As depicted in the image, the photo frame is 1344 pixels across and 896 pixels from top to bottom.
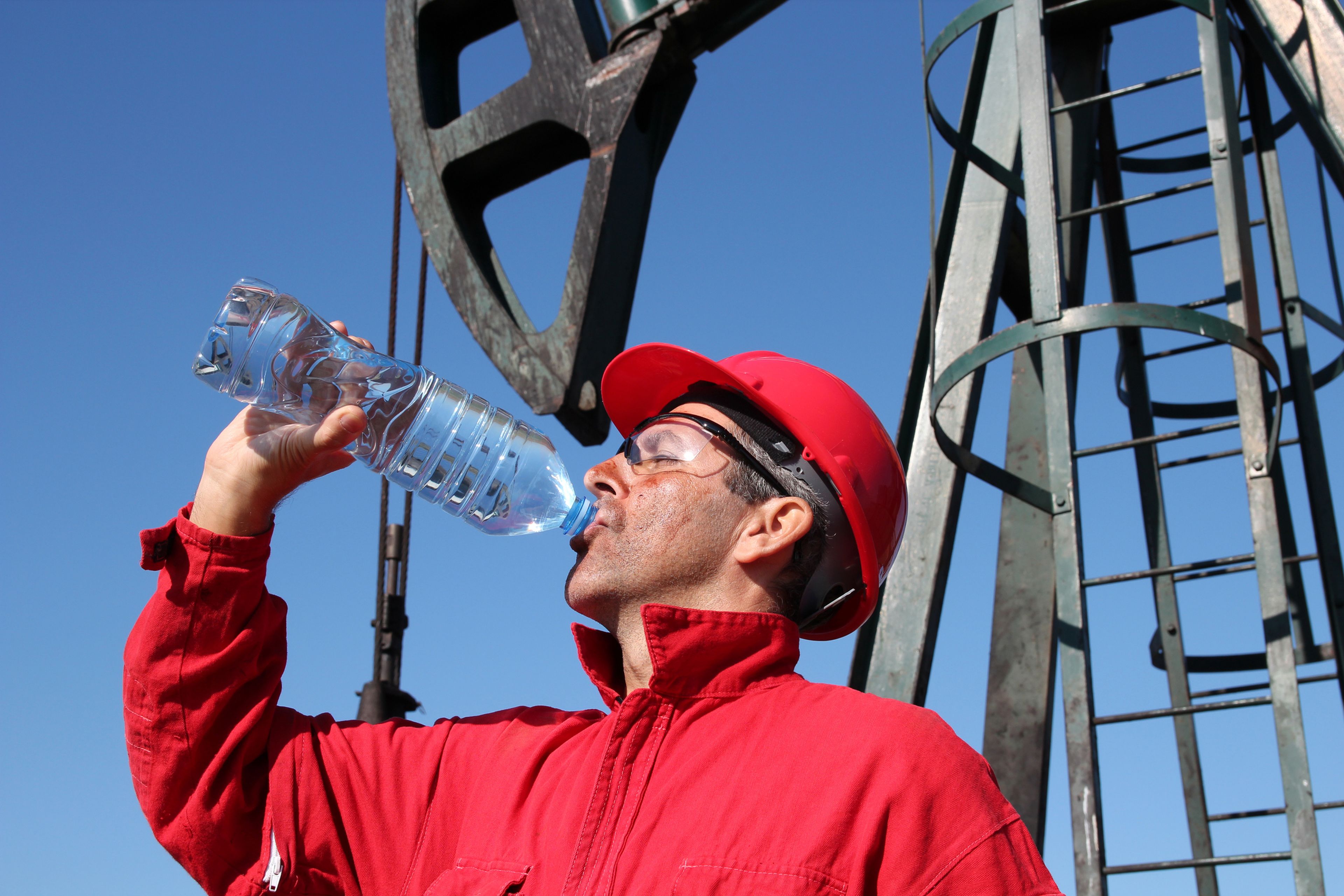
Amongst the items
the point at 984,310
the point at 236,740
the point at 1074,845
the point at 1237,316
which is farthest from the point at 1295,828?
the point at 236,740

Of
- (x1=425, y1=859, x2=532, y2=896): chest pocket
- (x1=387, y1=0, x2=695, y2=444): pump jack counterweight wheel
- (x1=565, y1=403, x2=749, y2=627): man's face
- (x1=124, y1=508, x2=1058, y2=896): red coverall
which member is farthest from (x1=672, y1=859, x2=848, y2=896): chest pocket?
(x1=387, y1=0, x2=695, y2=444): pump jack counterweight wheel

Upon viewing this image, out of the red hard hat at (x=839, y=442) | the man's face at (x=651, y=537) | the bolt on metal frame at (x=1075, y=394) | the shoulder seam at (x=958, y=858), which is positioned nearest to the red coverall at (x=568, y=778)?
the shoulder seam at (x=958, y=858)

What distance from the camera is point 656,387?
2893 mm

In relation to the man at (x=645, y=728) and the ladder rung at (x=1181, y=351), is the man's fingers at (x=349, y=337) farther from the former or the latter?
the ladder rung at (x=1181, y=351)

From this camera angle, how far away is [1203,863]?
10.7 ft

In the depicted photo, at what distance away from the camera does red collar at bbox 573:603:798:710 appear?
2.07 meters

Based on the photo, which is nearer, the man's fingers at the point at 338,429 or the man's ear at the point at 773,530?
the man's fingers at the point at 338,429

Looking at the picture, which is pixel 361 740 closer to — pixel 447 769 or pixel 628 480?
pixel 447 769

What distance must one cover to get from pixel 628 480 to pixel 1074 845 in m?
1.73

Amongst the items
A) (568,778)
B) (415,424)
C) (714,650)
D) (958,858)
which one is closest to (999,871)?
(958,858)

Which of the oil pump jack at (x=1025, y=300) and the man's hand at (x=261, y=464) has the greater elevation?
the oil pump jack at (x=1025, y=300)

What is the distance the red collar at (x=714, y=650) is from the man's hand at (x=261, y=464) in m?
0.63

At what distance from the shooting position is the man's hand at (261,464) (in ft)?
7.16

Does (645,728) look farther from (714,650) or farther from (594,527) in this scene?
(594,527)
